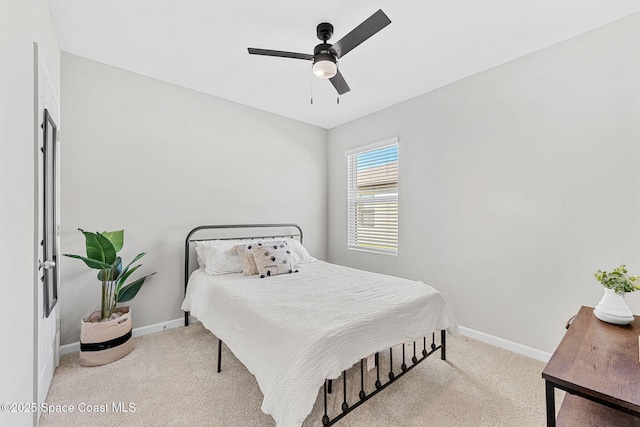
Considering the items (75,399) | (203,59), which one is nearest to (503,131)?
(203,59)

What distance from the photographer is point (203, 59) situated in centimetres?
255

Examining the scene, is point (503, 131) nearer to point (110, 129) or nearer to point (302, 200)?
point (302, 200)

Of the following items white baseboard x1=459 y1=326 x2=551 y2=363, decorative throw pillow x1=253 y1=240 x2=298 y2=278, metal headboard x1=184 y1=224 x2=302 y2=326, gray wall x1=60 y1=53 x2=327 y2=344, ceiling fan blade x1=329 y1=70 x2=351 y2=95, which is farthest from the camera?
metal headboard x1=184 y1=224 x2=302 y2=326

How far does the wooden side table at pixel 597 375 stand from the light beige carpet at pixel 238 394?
0.61 meters

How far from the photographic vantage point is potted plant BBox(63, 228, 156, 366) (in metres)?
2.23

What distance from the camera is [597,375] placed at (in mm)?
1035

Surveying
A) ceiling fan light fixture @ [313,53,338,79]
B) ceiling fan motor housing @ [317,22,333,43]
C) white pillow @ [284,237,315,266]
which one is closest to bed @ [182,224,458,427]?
white pillow @ [284,237,315,266]

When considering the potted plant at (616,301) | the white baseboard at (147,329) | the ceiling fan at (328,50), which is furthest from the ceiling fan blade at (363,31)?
the white baseboard at (147,329)

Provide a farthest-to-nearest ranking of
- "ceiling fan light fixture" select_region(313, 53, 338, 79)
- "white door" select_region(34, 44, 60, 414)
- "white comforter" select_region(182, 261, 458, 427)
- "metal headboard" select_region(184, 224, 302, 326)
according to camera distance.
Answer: "metal headboard" select_region(184, 224, 302, 326)
"ceiling fan light fixture" select_region(313, 53, 338, 79)
"white door" select_region(34, 44, 60, 414)
"white comforter" select_region(182, 261, 458, 427)

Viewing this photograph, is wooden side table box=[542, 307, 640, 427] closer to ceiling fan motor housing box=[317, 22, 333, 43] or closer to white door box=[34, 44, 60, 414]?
ceiling fan motor housing box=[317, 22, 333, 43]

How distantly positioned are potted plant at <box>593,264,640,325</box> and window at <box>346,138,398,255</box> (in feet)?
6.75

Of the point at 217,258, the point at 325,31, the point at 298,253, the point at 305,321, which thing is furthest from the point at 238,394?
the point at 325,31

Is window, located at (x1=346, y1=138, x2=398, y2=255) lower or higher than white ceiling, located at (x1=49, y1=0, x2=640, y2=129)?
lower

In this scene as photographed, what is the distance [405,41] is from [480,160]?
1376mm
